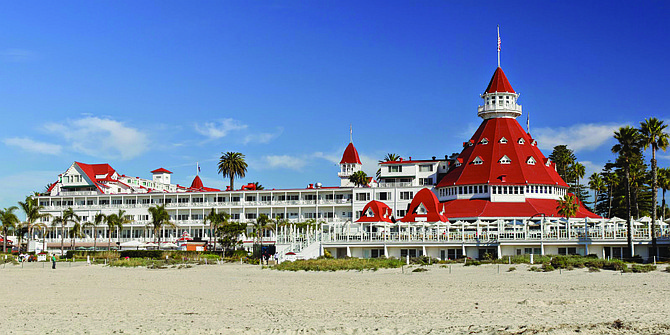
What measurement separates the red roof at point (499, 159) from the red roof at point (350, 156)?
30.5 m

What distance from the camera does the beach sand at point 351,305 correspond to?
18.7 m

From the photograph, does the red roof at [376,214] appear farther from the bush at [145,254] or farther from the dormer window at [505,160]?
the bush at [145,254]

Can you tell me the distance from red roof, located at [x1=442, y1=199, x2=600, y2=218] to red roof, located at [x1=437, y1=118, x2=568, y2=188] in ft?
6.74

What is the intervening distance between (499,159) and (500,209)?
295 inches

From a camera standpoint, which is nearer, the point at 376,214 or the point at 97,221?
the point at 376,214

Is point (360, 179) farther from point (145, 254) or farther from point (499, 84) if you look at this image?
point (145, 254)

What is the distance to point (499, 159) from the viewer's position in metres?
73.2

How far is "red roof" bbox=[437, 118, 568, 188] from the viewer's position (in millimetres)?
70812

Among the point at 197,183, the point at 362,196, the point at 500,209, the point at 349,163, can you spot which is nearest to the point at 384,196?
the point at 362,196

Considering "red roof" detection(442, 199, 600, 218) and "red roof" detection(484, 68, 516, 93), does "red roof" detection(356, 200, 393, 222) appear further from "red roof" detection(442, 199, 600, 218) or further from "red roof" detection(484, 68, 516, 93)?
"red roof" detection(484, 68, 516, 93)

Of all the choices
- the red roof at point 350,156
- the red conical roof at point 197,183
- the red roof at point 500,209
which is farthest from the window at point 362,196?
the red conical roof at point 197,183

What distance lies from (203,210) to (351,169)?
25.2 m

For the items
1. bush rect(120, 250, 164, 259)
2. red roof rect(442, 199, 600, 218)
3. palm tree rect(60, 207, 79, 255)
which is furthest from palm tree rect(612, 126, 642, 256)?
palm tree rect(60, 207, 79, 255)

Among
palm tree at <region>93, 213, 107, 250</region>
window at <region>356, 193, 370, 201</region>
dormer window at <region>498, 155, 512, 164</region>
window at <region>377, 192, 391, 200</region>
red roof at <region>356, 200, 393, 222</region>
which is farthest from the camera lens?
window at <region>356, 193, 370, 201</region>
